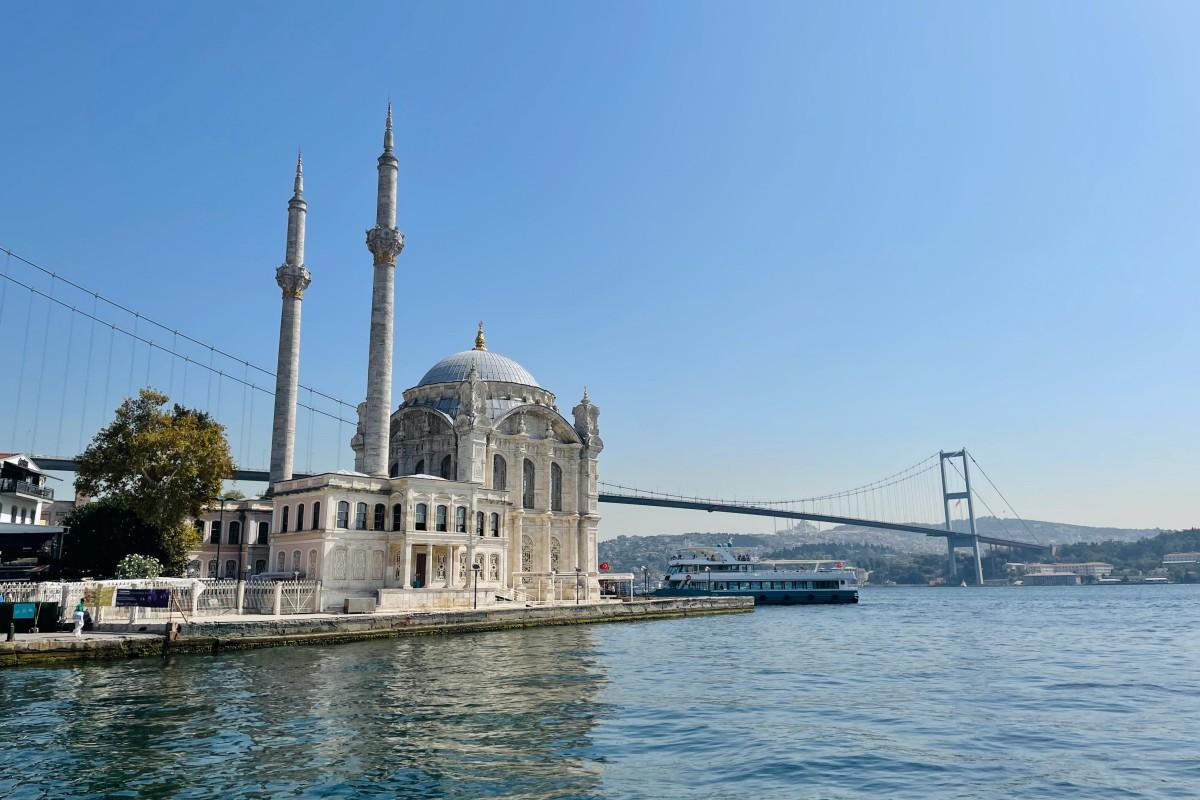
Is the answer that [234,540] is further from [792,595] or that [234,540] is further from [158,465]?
[792,595]

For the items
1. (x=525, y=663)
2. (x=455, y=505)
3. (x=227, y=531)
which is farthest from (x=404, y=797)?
(x=227, y=531)

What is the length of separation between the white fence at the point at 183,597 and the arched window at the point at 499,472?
14.7 m

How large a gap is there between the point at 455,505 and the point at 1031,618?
99.3 ft

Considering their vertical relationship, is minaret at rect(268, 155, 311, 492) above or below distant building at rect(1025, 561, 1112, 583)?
above

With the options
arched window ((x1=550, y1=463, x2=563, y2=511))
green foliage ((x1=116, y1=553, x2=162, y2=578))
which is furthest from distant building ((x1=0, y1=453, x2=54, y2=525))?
arched window ((x1=550, y1=463, x2=563, y2=511))

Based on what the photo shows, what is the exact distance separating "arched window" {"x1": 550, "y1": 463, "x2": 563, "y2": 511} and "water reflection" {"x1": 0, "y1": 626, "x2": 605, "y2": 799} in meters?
25.9

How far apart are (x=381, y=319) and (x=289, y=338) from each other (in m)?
6.26

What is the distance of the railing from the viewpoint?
41219mm

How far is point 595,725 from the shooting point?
1381cm

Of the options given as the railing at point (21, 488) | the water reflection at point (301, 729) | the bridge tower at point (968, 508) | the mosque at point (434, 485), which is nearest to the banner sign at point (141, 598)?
the water reflection at point (301, 729)

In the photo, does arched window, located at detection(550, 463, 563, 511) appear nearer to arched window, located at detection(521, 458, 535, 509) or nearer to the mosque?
the mosque

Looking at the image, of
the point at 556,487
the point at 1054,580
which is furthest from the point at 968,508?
the point at 556,487

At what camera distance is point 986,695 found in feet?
58.3

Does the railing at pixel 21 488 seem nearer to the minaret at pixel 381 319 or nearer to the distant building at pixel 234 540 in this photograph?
the distant building at pixel 234 540
